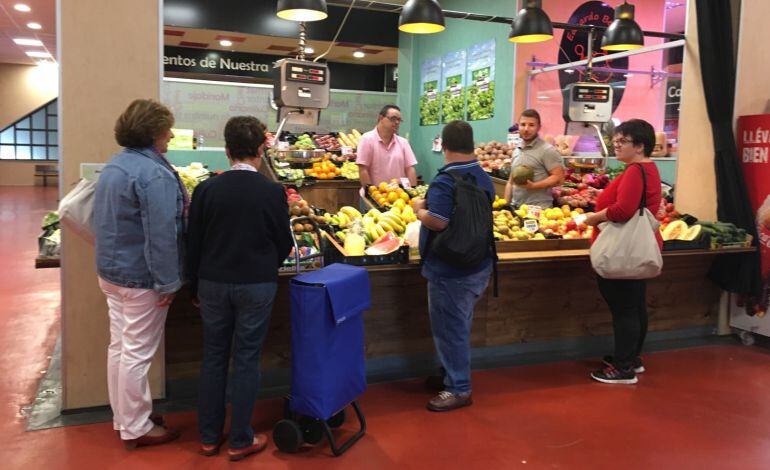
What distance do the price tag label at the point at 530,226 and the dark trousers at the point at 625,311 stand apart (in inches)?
24.1

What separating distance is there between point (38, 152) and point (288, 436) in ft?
84.8

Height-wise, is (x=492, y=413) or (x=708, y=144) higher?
(x=708, y=144)

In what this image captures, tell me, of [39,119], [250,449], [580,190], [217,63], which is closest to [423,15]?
[580,190]

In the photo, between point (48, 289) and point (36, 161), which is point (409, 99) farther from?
point (36, 161)

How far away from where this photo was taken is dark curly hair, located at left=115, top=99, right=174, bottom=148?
2951 mm

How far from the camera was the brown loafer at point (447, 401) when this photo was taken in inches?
147

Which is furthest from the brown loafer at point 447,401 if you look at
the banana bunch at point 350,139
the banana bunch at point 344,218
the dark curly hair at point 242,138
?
the banana bunch at point 350,139

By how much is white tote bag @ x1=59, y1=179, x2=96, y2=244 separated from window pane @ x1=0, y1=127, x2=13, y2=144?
24.7 m

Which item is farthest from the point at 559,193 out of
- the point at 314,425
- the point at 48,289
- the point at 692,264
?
the point at 48,289

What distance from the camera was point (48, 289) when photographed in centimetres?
671

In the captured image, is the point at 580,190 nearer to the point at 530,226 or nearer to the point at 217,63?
the point at 530,226

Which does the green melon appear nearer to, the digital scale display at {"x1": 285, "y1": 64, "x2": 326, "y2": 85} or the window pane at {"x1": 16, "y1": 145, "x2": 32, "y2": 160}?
the digital scale display at {"x1": 285, "y1": 64, "x2": 326, "y2": 85}

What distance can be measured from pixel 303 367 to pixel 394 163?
3.22 m

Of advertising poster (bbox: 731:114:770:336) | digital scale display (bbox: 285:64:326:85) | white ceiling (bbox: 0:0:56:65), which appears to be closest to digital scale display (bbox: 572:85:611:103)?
advertising poster (bbox: 731:114:770:336)
